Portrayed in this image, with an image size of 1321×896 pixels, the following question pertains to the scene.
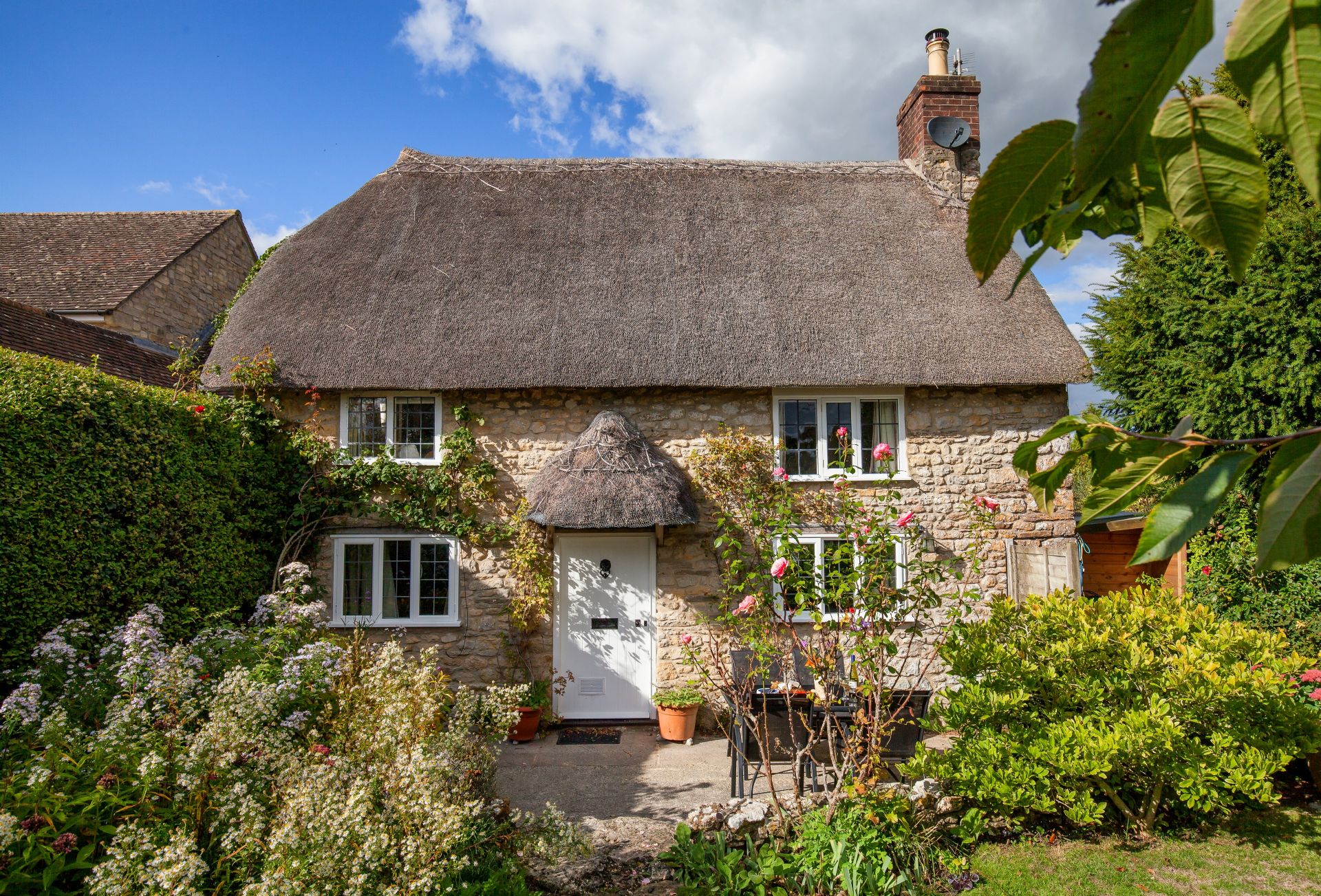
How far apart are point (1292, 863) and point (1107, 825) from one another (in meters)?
1.06

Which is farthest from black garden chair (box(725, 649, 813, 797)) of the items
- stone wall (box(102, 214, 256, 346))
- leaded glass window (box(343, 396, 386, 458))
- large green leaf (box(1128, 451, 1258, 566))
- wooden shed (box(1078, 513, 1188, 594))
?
stone wall (box(102, 214, 256, 346))

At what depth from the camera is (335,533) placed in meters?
8.64

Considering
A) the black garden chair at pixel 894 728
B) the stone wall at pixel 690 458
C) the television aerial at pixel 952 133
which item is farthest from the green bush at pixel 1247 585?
the television aerial at pixel 952 133

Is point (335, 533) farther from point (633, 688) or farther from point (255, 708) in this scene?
point (255, 708)

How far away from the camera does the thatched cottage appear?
8.47 meters

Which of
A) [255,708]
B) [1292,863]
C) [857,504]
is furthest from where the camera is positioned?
[857,504]

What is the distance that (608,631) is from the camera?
872 cm

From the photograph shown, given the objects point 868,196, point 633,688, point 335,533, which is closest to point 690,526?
point 633,688

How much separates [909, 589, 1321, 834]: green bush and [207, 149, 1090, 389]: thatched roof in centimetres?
354

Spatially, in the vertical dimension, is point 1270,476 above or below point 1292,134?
below

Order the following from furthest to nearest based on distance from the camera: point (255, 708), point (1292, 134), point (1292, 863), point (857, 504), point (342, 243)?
point (342, 243), point (857, 504), point (1292, 863), point (255, 708), point (1292, 134)

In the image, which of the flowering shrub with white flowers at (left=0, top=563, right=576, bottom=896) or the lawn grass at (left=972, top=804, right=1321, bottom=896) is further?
the lawn grass at (left=972, top=804, right=1321, bottom=896)

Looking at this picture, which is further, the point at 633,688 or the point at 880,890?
the point at 633,688

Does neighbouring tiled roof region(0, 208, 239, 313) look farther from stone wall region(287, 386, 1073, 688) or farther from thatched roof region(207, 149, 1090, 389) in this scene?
stone wall region(287, 386, 1073, 688)
